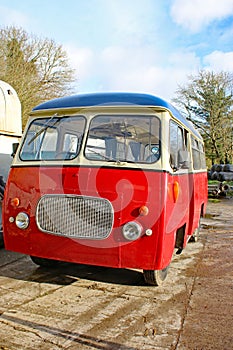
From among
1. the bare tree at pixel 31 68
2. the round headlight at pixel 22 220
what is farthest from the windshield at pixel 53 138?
the bare tree at pixel 31 68

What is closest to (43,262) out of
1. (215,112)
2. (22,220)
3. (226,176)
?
(22,220)

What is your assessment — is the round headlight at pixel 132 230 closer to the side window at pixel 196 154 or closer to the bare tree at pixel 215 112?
the side window at pixel 196 154

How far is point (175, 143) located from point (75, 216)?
1.66 metres

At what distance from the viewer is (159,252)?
3771 millimetres

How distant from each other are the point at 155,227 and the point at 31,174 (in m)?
1.68

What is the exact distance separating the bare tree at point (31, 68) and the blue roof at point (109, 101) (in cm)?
1507

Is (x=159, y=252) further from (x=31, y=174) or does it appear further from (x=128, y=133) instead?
(x=31, y=174)

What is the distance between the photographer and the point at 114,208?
3834mm

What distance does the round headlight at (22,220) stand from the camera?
412cm

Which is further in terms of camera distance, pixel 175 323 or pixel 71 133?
pixel 71 133

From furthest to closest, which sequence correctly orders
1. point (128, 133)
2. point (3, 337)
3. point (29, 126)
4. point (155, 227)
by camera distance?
point (29, 126) → point (128, 133) → point (155, 227) → point (3, 337)

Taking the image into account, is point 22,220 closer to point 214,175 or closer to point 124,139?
point 124,139

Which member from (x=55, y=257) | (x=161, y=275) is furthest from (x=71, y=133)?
(x=161, y=275)

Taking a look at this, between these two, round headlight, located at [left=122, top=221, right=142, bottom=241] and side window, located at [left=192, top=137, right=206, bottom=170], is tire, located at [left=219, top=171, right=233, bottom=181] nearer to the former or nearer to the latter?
side window, located at [left=192, top=137, right=206, bottom=170]
